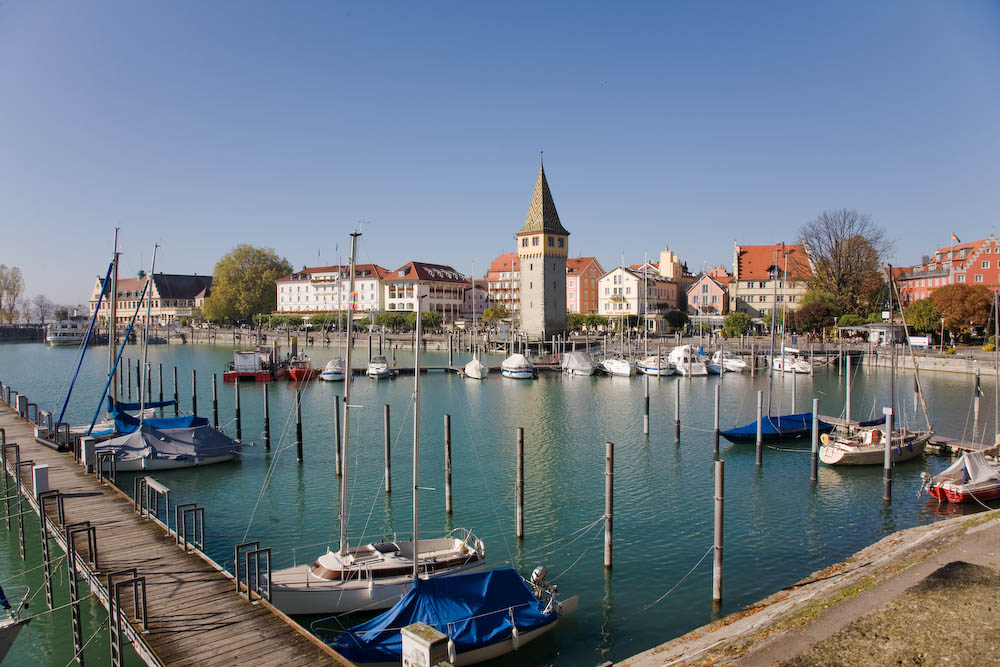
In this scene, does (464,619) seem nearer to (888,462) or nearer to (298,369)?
(888,462)

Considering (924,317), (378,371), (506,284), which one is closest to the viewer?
(378,371)

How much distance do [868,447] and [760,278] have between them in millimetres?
86997

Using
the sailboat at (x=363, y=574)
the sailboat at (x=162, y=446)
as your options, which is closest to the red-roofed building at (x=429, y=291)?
the sailboat at (x=162, y=446)

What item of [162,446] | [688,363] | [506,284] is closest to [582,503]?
[162,446]

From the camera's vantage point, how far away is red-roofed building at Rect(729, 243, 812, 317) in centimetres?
10544

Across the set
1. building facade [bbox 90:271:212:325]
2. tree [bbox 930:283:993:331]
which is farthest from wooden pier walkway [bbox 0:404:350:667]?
building facade [bbox 90:271:212:325]

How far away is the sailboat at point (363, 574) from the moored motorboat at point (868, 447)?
19612mm

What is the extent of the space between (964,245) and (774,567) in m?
101

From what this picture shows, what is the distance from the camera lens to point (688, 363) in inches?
2630

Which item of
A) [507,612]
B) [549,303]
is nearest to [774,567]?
[507,612]

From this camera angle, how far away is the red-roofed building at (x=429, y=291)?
13075 centimetres

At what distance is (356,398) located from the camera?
168 feet

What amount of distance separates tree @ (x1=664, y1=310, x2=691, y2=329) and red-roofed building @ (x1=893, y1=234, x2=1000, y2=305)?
30.2m

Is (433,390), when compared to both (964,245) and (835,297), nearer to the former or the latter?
(835,297)
